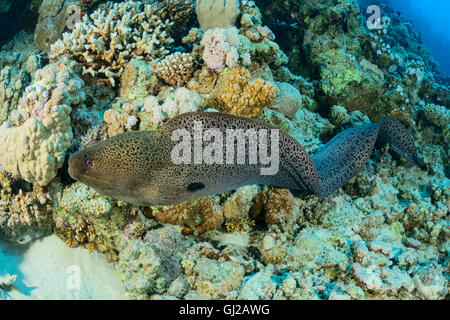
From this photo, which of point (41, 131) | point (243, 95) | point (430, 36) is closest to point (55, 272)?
point (41, 131)

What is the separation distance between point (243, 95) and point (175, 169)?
159cm

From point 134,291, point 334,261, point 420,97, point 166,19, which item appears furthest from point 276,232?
point 420,97

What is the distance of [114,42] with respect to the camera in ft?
15.1

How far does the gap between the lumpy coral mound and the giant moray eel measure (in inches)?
75.9

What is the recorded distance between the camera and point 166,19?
552 centimetres

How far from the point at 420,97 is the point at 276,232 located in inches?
280

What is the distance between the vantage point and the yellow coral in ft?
13.4

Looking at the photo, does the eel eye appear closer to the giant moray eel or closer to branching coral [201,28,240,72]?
the giant moray eel

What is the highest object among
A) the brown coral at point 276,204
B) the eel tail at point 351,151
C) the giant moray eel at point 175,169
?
the giant moray eel at point 175,169

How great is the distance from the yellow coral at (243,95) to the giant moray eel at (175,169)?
2.43ft

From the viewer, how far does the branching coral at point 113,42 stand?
14.8 feet

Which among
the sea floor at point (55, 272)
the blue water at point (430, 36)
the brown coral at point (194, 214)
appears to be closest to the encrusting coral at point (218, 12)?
the brown coral at point (194, 214)

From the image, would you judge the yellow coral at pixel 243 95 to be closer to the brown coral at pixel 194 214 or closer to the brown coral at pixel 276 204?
the brown coral at pixel 276 204

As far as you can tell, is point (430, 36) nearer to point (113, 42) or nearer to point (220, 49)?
point (220, 49)
